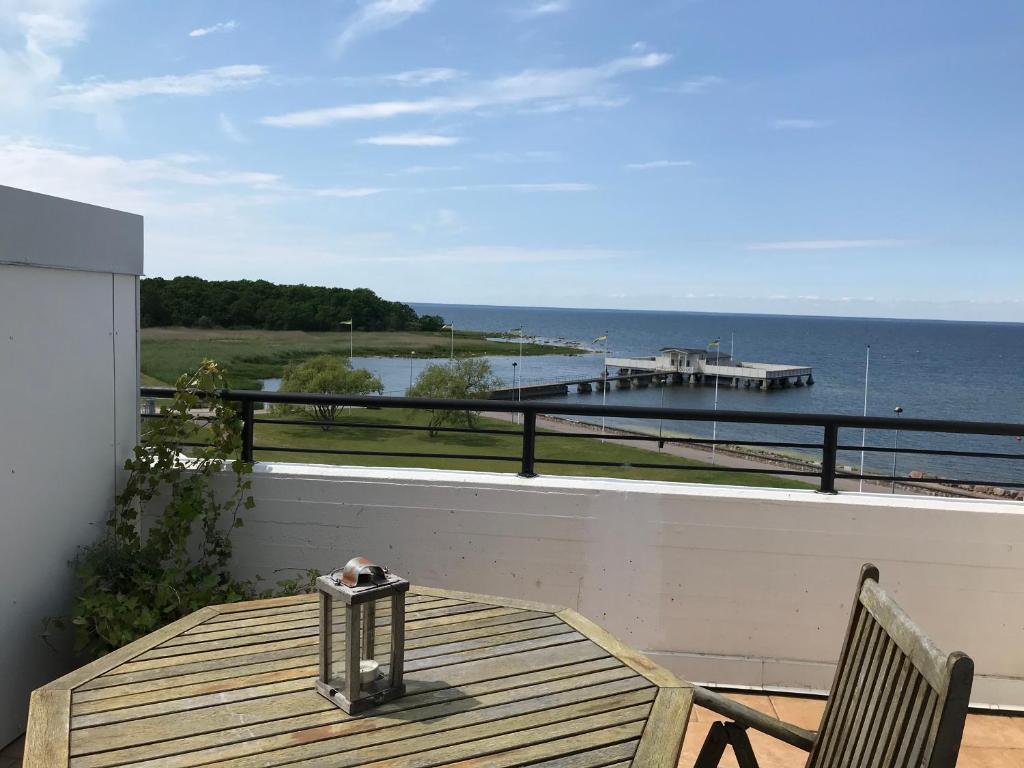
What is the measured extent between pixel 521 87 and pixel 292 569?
36268mm

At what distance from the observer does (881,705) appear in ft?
5.18

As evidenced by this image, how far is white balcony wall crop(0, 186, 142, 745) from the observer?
2682 millimetres

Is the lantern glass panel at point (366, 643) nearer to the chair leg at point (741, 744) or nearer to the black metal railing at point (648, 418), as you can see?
the chair leg at point (741, 744)

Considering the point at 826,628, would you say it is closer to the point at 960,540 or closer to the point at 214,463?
the point at 960,540

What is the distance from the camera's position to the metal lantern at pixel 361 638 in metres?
1.55

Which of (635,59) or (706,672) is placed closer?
(706,672)

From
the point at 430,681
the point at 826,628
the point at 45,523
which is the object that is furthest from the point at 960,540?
the point at 45,523

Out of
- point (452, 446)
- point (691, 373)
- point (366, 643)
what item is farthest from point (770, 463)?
point (366, 643)

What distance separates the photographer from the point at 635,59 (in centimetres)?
2466

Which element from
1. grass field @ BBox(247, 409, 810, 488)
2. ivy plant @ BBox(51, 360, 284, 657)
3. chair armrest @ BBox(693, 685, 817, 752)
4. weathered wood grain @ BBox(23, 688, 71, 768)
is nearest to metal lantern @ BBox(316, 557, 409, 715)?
weathered wood grain @ BBox(23, 688, 71, 768)

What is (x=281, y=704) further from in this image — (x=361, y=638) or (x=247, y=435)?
(x=247, y=435)

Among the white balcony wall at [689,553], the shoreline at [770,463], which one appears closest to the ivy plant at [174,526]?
the white balcony wall at [689,553]

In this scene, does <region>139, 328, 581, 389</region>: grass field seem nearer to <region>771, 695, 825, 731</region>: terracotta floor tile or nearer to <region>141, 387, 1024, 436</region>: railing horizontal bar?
<region>141, 387, 1024, 436</region>: railing horizontal bar

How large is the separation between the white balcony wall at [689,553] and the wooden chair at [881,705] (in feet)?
4.66
